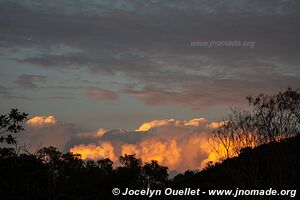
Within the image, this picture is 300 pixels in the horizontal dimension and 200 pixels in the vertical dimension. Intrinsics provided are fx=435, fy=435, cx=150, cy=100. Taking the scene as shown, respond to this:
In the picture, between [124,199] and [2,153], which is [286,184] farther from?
[124,199]

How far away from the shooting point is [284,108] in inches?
1330

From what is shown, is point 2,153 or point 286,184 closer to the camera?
point 2,153

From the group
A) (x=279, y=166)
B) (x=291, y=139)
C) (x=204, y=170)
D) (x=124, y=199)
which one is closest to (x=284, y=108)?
(x=291, y=139)

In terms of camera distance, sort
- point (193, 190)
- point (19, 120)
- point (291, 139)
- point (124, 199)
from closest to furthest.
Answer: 1. point (19, 120)
2. point (291, 139)
3. point (193, 190)
4. point (124, 199)

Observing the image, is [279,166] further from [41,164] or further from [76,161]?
[76,161]

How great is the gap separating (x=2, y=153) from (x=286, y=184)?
844 inches

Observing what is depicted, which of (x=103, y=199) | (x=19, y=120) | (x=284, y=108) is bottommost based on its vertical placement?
(x=103, y=199)

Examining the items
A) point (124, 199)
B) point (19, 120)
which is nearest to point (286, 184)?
point (19, 120)

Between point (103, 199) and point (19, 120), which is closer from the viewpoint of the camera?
point (19, 120)

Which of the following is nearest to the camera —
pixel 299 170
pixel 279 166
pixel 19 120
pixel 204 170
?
pixel 19 120

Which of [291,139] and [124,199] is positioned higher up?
[291,139]

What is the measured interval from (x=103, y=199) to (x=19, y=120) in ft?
113

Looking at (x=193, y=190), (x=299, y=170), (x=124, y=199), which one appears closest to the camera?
(x=299, y=170)

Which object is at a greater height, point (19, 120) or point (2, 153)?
point (19, 120)
